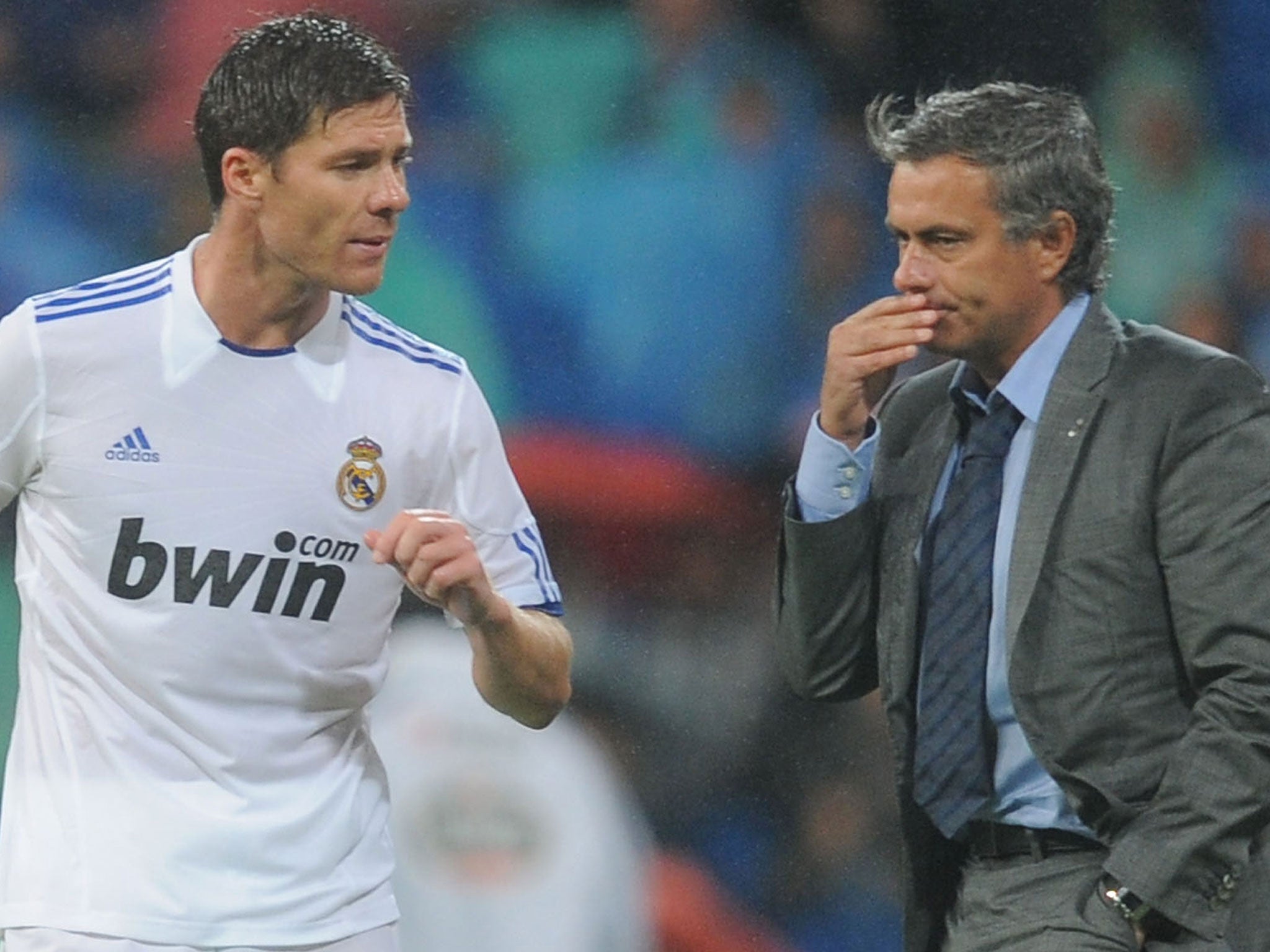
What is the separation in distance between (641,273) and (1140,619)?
1.50m

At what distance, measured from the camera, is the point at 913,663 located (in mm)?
2365

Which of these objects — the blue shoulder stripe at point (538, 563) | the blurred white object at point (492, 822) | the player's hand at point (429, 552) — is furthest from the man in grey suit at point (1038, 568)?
the blurred white object at point (492, 822)

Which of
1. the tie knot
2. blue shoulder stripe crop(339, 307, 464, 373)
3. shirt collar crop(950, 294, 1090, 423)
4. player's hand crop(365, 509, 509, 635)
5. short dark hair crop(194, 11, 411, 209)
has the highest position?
short dark hair crop(194, 11, 411, 209)

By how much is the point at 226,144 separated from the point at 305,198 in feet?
0.45

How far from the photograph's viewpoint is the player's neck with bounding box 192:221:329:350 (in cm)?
236

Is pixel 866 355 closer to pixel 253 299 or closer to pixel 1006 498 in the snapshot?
pixel 1006 498

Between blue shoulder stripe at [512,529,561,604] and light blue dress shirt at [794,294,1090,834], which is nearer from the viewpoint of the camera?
light blue dress shirt at [794,294,1090,834]

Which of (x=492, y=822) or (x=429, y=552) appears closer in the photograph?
(x=429, y=552)

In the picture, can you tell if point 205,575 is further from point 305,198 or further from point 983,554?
point 983,554

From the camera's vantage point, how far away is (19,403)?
89.9 inches

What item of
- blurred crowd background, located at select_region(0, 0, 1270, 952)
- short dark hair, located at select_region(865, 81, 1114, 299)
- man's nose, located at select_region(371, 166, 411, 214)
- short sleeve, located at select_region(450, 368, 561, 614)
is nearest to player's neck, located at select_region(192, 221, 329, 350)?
man's nose, located at select_region(371, 166, 411, 214)

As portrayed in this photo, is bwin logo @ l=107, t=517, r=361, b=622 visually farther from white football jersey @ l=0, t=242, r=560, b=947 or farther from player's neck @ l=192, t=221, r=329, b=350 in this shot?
player's neck @ l=192, t=221, r=329, b=350

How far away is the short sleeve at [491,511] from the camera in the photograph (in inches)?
94.9

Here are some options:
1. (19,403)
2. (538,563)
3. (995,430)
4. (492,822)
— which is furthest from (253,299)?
(492,822)
